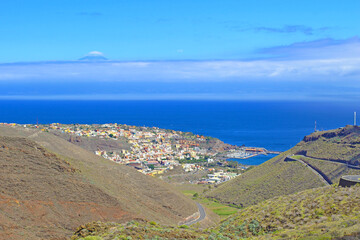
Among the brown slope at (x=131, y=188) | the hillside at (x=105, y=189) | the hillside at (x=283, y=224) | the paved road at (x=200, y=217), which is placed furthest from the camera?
the paved road at (x=200, y=217)

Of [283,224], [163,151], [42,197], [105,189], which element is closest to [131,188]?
[105,189]

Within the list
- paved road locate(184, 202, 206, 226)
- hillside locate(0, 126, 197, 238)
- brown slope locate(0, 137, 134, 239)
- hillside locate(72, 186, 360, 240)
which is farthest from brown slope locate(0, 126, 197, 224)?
hillside locate(72, 186, 360, 240)

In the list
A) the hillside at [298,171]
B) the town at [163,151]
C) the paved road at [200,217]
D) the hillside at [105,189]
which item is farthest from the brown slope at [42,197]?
the town at [163,151]

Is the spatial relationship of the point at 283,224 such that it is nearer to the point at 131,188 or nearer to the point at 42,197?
the point at 42,197

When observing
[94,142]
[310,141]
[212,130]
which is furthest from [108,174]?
[212,130]

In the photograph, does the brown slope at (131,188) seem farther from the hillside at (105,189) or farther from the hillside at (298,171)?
the hillside at (298,171)

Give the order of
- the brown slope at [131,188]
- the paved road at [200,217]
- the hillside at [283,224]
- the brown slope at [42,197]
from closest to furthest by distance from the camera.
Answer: the hillside at [283,224] → the brown slope at [42,197] → the brown slope at [131,188] → the paved road at [200,217]
